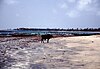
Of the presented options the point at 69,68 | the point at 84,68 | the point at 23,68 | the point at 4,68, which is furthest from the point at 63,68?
the point at 4,68

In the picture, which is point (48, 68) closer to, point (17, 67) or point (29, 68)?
point (29, 68)

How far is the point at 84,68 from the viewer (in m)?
12.7

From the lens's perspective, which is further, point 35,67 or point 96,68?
point 35,67

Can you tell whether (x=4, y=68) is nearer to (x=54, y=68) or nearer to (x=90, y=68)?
(x=54, y=68)

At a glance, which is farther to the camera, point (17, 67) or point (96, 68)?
point (17, 67)

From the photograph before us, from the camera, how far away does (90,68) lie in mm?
12625

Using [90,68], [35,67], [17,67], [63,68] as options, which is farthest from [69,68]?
[17,67]

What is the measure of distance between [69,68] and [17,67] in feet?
10.1

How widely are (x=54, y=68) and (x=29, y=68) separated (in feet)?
4.64

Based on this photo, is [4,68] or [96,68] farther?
[4,68]

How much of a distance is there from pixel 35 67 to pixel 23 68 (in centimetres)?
74

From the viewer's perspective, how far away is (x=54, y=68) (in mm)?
12914

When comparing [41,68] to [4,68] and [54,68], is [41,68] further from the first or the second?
[4,68]

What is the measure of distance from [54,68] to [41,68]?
0.74m
